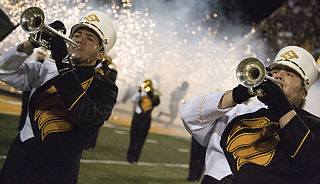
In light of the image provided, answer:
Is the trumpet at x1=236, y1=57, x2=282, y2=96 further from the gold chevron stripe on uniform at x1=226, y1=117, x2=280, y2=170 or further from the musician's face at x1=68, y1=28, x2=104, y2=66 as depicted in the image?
the musician's face at x1=68, y1=28, x2=104, y2=66

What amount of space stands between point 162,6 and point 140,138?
772 centimetres

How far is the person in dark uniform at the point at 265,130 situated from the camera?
1.42 metres

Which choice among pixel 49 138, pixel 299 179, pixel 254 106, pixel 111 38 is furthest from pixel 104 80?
pixel 299 179

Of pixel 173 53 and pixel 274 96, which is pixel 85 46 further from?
pixel 173 53

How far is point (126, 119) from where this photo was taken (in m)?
13.0

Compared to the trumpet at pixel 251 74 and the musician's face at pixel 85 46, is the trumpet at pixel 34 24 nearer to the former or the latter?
the musician's face at pixel 85 46

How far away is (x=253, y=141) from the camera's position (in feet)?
5.30

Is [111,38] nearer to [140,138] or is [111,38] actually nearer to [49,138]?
[49,138]

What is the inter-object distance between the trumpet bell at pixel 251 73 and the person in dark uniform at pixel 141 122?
186 inches

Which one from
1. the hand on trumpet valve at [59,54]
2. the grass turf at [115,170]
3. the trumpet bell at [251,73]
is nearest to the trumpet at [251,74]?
the trumpet bell at [251,73]

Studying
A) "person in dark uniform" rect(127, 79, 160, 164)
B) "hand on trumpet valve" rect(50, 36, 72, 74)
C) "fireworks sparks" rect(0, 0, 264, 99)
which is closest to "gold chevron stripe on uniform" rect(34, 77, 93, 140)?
"hand on trumpet valve" rect(50, 36, 72, 74)

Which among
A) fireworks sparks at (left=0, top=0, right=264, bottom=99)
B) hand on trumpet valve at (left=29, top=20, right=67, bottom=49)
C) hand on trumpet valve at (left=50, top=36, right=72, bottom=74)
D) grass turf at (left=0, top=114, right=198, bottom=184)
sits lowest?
grass turf at (left=0, top=114, right=198, bottom=184)

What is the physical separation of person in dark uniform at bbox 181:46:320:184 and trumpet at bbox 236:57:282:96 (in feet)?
0.07

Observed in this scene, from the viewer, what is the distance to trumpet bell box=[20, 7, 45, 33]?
150 centimetres
